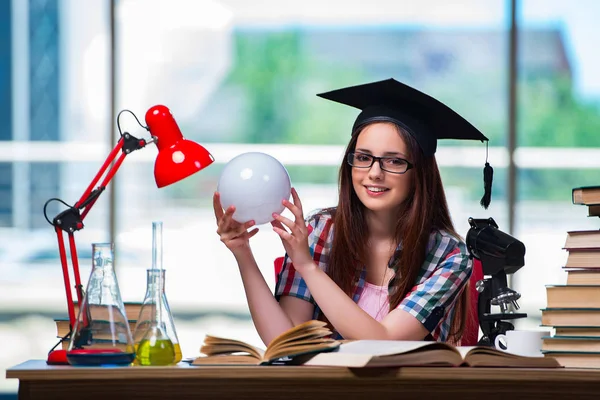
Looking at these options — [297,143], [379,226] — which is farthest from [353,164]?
[297,143]

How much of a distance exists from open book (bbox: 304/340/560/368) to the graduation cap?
773 millimetres

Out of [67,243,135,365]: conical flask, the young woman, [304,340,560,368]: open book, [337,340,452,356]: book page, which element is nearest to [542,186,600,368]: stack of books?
[304,340,560,368]: open book

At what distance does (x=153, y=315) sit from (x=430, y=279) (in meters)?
0.83

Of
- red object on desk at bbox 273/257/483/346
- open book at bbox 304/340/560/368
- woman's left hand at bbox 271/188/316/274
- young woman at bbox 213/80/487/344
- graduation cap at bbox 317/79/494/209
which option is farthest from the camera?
red object on desk at bbox 273/257/483/346

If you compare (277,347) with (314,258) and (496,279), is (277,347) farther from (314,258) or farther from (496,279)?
(314,258)

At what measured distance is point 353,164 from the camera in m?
2.10

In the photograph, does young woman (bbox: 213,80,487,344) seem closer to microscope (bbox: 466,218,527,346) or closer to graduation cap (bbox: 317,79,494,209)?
graduation cap (bbox: 317,79,494,209)

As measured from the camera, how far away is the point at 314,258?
7.45 feet

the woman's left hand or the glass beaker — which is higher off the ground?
the woman's left hand

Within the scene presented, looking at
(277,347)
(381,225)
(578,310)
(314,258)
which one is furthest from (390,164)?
(277,347)

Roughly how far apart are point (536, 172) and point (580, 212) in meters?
0.29

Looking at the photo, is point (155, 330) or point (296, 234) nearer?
point (155, 330)

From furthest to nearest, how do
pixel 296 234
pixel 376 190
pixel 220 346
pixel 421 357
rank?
pixel 376 190
pixel 296 234
pixel 220 346
pixel 421 357

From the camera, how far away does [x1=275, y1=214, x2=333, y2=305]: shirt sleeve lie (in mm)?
2162
